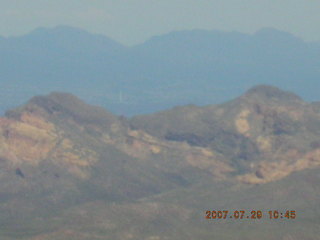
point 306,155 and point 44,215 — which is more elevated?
point 306,155

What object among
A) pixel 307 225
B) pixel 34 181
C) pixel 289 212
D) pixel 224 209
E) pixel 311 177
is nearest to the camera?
pixel 307 225

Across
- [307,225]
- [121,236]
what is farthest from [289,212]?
[121,236]

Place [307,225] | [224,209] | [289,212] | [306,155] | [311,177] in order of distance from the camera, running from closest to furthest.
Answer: [307,225] → [289,212] → [224,209] → [311,177] → [306,155]

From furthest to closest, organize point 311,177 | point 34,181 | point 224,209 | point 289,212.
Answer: point 34,181 → point 311,177 → point 224,209 → point 289,212

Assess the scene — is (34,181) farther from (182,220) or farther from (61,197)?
(182,220)

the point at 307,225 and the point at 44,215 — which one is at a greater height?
the point at 307,225

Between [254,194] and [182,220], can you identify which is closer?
[182,220]

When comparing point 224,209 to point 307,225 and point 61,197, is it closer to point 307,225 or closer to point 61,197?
point 307,225

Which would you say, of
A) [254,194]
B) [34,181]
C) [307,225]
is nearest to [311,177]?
[254,194]

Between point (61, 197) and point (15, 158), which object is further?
point (15, 158)
